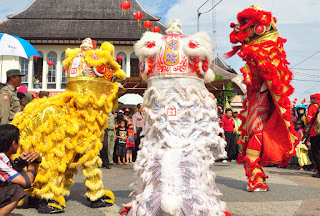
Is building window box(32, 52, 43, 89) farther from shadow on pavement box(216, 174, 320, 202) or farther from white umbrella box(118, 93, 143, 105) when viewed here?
shadow on pavement box(216, 174, 320, 202)

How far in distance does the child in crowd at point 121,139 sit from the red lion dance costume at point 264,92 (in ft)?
15.5

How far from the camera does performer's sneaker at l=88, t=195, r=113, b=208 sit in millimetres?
4184

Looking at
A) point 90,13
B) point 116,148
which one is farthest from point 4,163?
point 90,13

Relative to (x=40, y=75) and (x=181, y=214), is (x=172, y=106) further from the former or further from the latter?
(x=40, y=75)

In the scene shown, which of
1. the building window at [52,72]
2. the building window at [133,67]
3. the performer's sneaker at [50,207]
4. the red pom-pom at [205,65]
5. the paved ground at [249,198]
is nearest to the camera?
the red pom-pom at [205,65]

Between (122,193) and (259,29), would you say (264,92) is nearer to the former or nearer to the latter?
(259,29)

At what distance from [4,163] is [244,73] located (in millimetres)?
3558

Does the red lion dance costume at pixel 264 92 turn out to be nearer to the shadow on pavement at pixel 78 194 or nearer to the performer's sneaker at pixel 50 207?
the shadow on pavement at pixel 78 194

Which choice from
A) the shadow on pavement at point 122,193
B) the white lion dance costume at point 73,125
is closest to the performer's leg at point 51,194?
the white lion dance costume at point 73,125

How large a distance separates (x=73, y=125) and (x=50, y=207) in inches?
37.5

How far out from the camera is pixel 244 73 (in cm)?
521

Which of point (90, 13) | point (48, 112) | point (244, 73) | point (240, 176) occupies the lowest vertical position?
point (240, 176)

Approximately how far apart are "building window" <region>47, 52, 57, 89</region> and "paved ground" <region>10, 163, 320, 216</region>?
18.4 meters

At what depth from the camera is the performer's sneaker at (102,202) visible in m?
4.18
